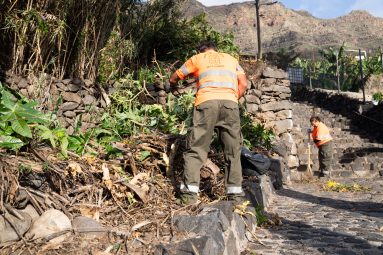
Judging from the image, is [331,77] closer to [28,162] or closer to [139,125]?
[139,125]

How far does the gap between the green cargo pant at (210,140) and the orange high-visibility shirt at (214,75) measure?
81 millimetres

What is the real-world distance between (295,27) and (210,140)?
93.8 meters

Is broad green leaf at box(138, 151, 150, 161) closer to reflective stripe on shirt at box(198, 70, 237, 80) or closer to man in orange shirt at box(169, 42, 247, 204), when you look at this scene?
man in orange shirt at box(169, 42, 247, 204)

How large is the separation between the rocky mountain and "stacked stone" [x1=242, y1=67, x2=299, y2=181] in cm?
5759

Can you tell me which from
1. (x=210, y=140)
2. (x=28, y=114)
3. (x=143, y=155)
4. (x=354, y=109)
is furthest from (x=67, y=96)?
(x=354, y=109)

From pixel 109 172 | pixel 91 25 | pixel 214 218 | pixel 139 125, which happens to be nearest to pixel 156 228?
pixel 214 218

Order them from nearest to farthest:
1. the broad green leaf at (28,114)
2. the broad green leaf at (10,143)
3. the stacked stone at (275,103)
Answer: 1. the broad green leaf at (10,143)
2. the broad green leaf at (28,114)
3. the stacked stone at (275,103)

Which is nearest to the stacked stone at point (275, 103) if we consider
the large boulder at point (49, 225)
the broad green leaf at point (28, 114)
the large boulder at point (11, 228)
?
the broad green leaf at point (28, 114)

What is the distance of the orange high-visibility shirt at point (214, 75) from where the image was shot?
160 inches

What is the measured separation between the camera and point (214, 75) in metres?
4.09

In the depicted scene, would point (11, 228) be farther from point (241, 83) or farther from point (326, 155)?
point (326, 155)

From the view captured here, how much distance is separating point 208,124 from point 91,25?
3.32 meters

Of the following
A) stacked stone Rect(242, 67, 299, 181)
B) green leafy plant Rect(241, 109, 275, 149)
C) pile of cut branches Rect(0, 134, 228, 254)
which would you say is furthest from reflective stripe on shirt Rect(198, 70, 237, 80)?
stacked stone Rect(242, 67, 299, 181)

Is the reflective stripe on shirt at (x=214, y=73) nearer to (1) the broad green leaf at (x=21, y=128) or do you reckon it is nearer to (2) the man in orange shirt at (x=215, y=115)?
(2) the man in orange shirt at (x=215, y=115)
